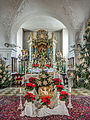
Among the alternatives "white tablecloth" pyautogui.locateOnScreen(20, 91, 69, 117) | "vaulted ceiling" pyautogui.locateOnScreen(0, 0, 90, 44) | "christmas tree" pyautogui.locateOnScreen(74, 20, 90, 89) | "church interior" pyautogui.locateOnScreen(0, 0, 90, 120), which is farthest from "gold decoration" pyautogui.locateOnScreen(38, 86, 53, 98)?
"vaulted ceiling" pyautogui.locateOnScreen(0, 0, 90, 44)

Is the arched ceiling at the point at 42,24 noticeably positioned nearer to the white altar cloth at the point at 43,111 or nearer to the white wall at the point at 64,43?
the white wall at the point at 64,43

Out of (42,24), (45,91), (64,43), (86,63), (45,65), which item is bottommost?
(45,91)

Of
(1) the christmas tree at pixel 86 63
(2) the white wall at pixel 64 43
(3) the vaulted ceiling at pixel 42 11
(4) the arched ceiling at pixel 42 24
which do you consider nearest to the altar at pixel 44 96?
(1) the christmas tree at pixel 86 63

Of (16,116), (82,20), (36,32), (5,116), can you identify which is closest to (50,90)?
(16,116)

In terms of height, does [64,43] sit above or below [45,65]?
above

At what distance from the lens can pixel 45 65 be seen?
8461mm

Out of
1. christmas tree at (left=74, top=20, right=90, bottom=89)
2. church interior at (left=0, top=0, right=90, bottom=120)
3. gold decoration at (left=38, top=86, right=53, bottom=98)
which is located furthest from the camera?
christmas tree at (left=74, top=20, right=90, bottom=89)

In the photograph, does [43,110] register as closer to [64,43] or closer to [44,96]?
[44,96]

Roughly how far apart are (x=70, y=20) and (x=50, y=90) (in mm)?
6863

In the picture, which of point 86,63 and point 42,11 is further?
point 42,11

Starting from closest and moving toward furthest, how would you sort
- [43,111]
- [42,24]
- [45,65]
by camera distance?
[43,111]
[45,65]
[42,24]

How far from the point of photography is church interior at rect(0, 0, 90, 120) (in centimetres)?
369

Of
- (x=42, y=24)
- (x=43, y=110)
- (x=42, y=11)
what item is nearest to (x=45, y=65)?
(x=42, y=11)

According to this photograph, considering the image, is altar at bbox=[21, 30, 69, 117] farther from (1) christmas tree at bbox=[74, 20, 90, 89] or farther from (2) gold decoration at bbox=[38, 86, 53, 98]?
(1) christmas tree at bbox=[74, 20, 90, 89]
